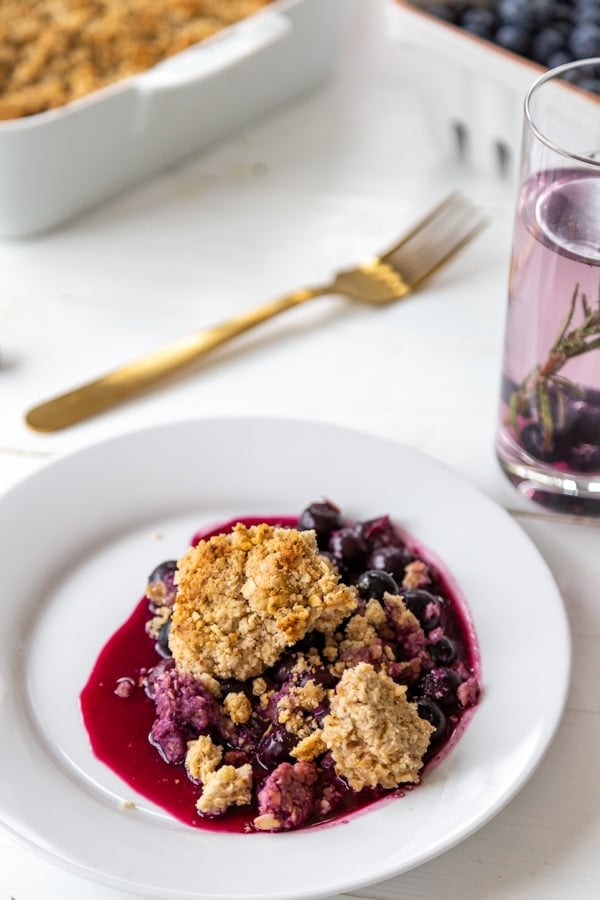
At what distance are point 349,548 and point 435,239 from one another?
0.65 metres

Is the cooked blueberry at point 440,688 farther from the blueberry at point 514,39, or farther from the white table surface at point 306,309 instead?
the blueberry at point 514,39

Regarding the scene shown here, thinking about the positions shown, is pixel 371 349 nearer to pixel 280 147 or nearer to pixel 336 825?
pixel 280 147

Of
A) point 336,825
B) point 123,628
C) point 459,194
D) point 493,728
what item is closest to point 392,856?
point 336,825

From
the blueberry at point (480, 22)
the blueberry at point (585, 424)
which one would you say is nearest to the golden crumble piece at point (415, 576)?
the blueberry at point (585, 424)

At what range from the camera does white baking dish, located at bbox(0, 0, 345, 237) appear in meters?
1.58

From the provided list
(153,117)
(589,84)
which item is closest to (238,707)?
(589,84)

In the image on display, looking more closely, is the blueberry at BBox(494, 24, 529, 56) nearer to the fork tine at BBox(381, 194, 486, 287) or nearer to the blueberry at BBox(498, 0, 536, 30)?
the blueberry at BBox(498, 0, 536, 30)

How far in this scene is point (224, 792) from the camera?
971 millimetres

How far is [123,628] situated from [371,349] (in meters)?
0.57

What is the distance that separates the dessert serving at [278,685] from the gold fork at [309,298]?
0.37m

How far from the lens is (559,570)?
1244 mm

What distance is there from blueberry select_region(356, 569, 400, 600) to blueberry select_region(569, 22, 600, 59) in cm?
90

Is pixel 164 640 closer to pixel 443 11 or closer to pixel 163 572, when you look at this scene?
pixel 163 572

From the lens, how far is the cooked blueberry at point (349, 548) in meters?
1.18
